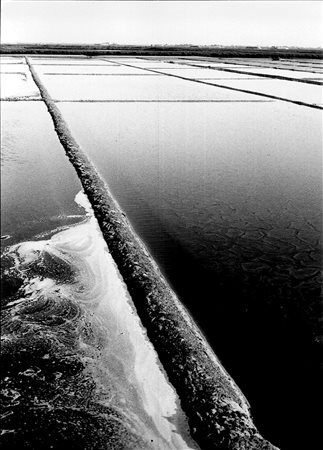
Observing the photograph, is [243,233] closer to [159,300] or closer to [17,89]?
[159,300]

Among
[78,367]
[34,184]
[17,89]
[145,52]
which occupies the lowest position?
[78,367]

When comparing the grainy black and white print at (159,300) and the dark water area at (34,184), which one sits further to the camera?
the dark water area at (34,184)

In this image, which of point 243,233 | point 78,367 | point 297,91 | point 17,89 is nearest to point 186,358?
point 78,367

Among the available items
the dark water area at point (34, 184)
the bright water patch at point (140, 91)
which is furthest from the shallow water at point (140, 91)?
the dark water area at point (34, 184)

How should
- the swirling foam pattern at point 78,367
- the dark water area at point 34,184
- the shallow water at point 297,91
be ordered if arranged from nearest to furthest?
1. the swirling foam pattern at point 78,367
2. the dark water area at point 34,184
3. the shallow water at point 297,91

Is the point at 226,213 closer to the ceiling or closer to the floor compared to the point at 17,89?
closer to the floor

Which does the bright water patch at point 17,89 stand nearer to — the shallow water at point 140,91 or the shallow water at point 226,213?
the shallow water at point 140,91

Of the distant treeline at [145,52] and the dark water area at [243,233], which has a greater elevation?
the distant treeline at [145,52]
